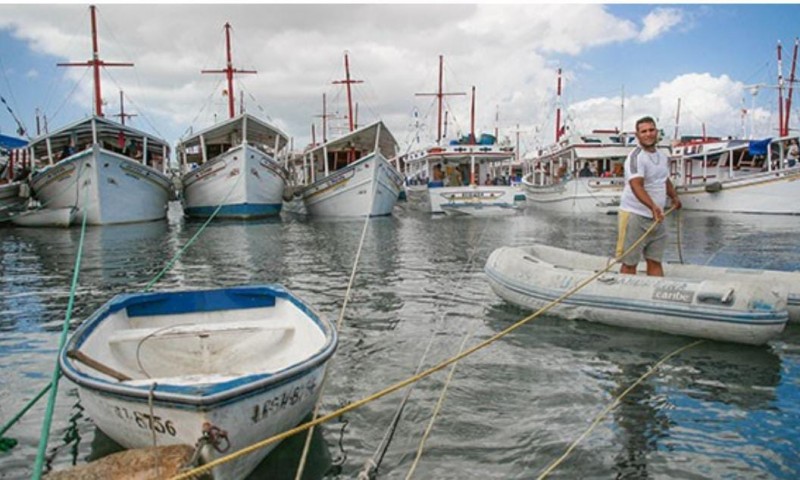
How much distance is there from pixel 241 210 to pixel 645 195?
78.0 ft

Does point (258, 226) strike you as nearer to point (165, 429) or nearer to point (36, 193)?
point (36, 193)

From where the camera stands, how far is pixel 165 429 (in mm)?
3686

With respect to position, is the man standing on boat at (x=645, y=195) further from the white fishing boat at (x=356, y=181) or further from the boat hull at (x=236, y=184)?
the boat hull at (x=236, y=184)

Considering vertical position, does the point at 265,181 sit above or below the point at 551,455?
above

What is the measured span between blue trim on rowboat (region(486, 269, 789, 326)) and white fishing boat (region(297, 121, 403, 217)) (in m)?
20.0

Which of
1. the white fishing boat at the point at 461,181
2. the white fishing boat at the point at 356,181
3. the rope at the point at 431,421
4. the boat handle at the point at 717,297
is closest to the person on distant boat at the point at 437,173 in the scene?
the white fishing boat at the point at 461,181

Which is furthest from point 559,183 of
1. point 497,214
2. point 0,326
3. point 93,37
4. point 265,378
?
point 265,378

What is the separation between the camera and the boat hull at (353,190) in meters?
28.7

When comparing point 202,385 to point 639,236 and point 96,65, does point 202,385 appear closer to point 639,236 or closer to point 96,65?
point 639,236

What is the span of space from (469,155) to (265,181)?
415 inches

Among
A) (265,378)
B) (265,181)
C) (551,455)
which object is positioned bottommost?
(551,455)

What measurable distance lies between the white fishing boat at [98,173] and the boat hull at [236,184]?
1684mm

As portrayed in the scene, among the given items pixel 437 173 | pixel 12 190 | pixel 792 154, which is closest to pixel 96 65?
pixel 12 190

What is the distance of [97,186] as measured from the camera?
78.9 ft
